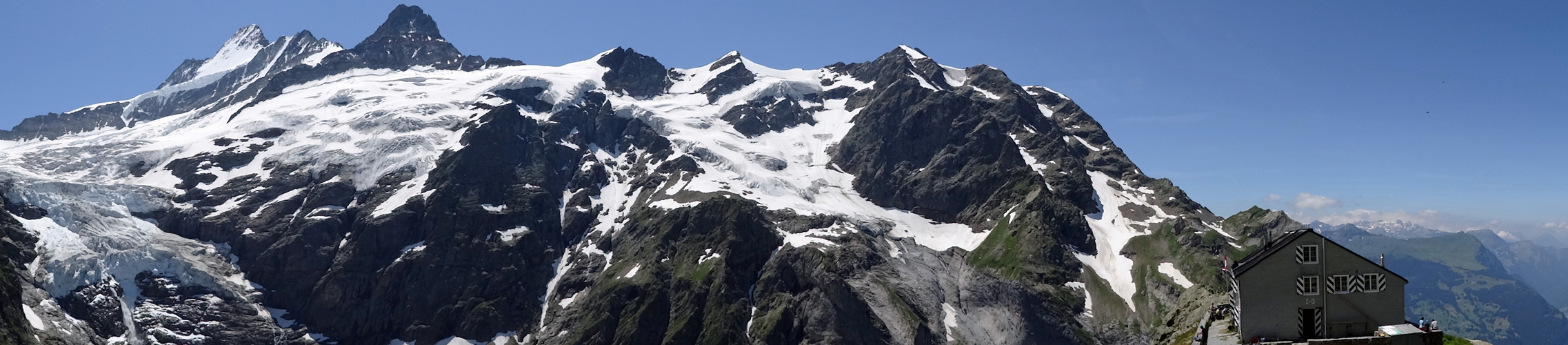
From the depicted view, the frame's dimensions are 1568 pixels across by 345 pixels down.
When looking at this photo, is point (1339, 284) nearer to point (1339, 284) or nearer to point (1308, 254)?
point (1339, 284)

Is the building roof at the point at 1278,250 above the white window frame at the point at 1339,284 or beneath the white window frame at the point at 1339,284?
above

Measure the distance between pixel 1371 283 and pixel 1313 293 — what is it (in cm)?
295

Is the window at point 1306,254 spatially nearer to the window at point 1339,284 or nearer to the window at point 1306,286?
the window at point 1306,286

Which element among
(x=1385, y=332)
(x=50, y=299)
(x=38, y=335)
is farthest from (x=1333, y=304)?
(x=50, y=299)

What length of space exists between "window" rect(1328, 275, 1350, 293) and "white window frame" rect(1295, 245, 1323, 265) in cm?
125

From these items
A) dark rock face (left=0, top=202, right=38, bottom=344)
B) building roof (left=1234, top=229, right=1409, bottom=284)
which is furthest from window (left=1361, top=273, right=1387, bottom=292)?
dark rock face (left=0, top=202, right=38, bottom=344)

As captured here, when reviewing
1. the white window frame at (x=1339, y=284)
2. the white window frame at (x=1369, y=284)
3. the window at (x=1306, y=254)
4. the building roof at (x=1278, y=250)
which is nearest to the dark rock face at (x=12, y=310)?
the building roof at (x=1278, y=250)

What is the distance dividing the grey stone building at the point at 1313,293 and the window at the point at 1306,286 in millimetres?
37

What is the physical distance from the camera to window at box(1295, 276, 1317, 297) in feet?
157

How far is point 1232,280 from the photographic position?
50938mm

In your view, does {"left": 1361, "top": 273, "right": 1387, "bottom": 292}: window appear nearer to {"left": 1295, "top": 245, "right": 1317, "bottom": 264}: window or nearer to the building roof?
the building roof

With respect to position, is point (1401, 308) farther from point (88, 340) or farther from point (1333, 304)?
point (88, 340)

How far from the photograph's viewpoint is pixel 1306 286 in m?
48.0

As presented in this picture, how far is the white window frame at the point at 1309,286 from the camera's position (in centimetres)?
4775
